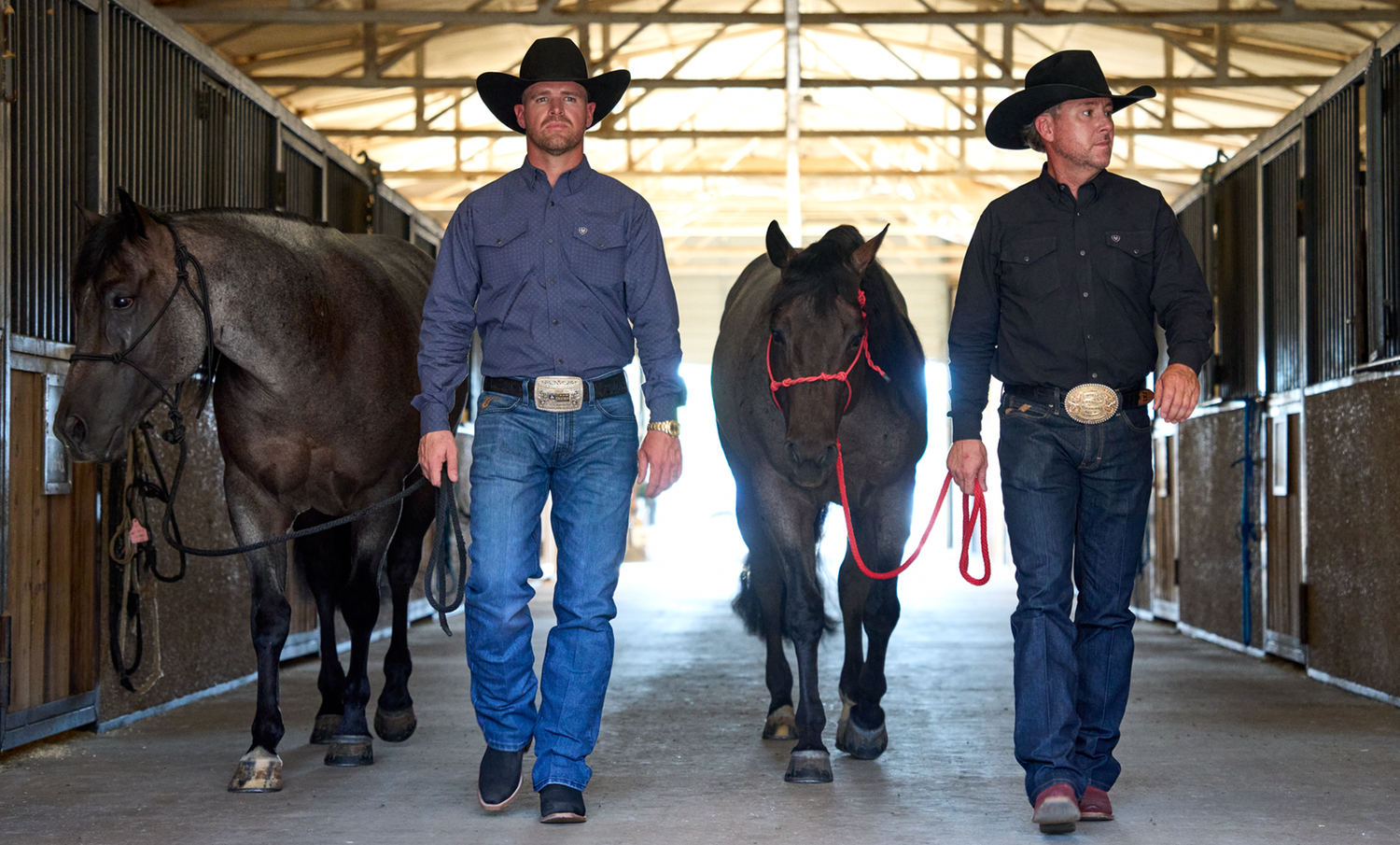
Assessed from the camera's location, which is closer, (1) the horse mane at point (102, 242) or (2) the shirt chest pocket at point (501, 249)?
(2) the shirt chest pocket at point (501, 249)

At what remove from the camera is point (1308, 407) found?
6.27 metres

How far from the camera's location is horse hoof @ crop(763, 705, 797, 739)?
4.40 meters

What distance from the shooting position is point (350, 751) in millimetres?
3914

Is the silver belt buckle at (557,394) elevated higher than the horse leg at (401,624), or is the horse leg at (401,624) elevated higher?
the silver belt buckle at (557,394)

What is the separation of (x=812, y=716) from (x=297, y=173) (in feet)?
15.0

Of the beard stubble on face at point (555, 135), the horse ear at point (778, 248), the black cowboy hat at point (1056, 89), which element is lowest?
→ the horse ear at point (778, 248)

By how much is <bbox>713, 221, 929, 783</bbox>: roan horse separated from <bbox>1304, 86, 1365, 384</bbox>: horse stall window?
2.43 m

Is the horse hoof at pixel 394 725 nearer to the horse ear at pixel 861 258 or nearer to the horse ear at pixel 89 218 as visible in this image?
the horse ear at pixel 89 218

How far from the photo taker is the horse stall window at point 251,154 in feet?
20.2

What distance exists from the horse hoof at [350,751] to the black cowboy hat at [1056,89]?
241 cm

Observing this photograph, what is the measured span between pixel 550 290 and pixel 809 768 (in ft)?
4.73

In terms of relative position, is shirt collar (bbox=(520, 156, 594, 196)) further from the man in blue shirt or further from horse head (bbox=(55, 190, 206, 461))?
horse head (bbox=(55, 190, 206, 461))

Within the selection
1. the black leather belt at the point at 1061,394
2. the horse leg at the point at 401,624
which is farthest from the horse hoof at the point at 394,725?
the black leather belt at the point at 1061,394

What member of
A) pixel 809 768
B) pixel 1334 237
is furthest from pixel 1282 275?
pixel 809 768
